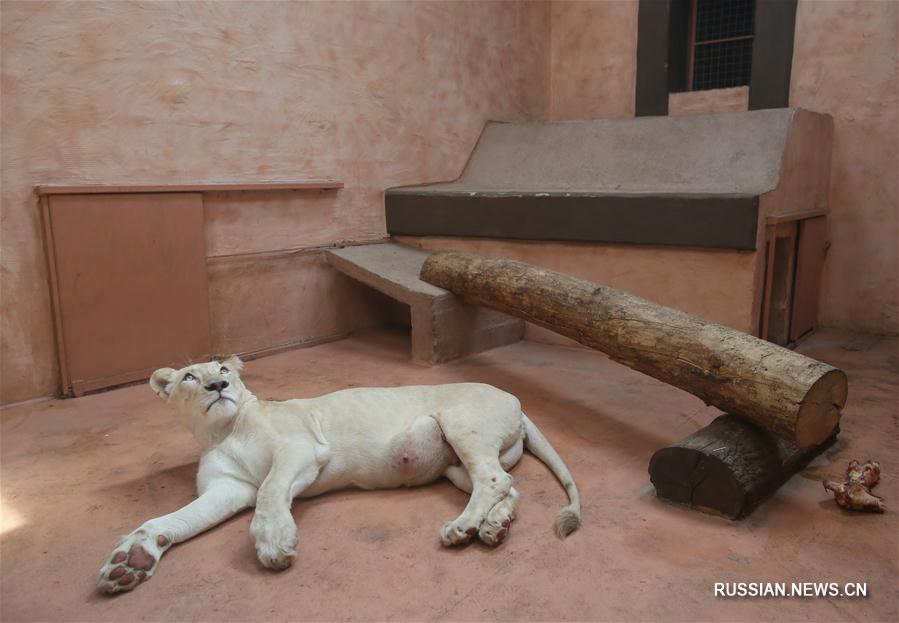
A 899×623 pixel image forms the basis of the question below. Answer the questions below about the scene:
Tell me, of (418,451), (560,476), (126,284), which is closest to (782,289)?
(560,476)

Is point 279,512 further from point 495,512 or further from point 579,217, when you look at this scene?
point 579,217

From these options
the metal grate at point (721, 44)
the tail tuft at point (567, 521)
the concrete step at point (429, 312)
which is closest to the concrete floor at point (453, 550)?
the tail tuft at point (567, 521)

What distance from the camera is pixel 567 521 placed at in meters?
2.56

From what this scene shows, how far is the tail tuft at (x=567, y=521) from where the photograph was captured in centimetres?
254

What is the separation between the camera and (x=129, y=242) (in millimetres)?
4426

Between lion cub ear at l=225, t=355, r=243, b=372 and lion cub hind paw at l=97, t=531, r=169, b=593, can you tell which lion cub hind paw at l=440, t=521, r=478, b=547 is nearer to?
lion cub hind paw at l=97, t=531, r=169, b=593

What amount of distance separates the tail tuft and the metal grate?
5860 mm

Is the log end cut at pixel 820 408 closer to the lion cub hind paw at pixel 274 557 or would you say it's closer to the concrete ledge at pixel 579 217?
the concrete ledge at pixel 579 217

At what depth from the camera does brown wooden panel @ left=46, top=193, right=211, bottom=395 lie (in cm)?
420

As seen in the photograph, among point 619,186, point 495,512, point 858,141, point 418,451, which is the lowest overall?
point 495,512

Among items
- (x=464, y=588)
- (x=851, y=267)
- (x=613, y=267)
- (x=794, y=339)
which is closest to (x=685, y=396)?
(x=613, y=267)

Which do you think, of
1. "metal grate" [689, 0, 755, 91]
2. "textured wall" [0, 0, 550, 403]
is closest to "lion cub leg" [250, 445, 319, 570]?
"textured wall" [0, 0, 550, 403]

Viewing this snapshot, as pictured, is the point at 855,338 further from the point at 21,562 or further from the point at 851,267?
the point at 21,562

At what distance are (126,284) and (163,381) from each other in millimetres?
2085
